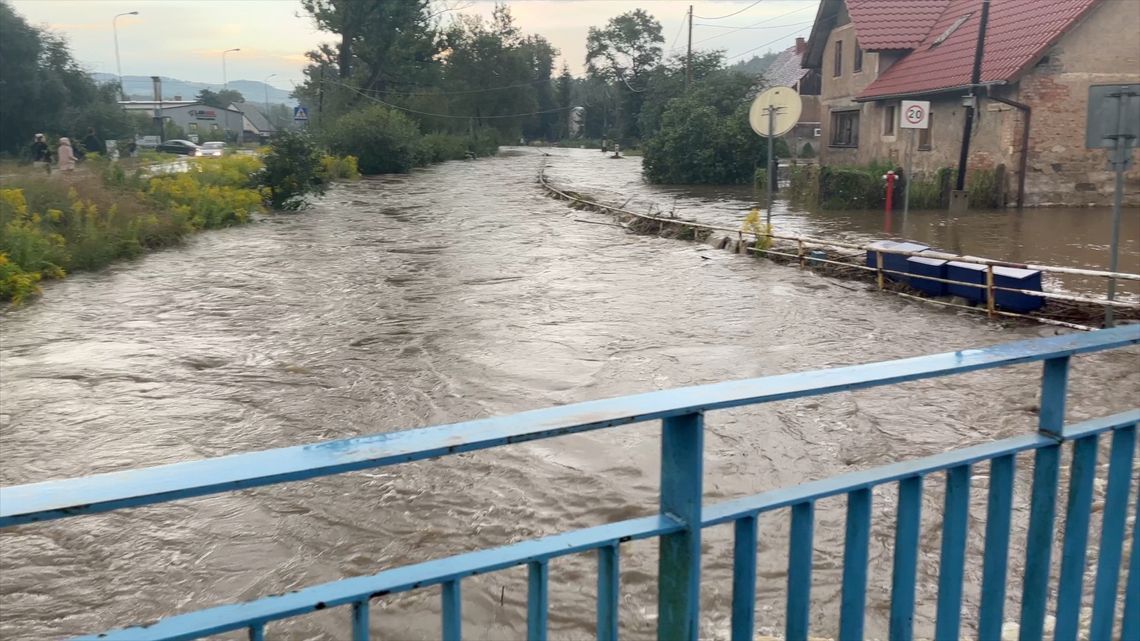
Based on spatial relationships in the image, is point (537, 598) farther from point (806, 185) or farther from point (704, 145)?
point (704, 145)

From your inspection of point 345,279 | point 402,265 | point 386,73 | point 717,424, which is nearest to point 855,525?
point 717,424

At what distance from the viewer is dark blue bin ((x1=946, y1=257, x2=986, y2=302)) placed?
1242 centimetres

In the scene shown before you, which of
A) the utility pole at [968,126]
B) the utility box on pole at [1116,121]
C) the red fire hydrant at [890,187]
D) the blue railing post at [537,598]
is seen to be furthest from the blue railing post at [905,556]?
the utility pole at [968,126]

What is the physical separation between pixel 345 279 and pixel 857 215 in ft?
46.6

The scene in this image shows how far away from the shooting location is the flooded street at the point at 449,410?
5590mm

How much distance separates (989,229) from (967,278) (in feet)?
A: 31.5

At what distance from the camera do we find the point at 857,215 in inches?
993

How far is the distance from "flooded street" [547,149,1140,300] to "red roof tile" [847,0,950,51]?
667cm

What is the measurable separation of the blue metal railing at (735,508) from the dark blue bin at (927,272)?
1078cm

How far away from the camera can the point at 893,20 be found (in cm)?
3259

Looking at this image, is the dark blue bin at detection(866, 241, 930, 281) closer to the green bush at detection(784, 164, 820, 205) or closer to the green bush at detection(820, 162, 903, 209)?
the green bush at detection(820, 162, 903, 209)

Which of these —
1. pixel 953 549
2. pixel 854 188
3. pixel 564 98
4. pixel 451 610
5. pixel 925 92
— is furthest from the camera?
pixel 564 98

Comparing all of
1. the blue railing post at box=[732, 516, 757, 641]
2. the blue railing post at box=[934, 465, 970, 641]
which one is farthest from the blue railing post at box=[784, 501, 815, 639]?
the blue railing post at box=[934, 465, 970, 641]

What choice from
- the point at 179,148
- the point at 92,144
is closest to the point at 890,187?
the point at 92,144
